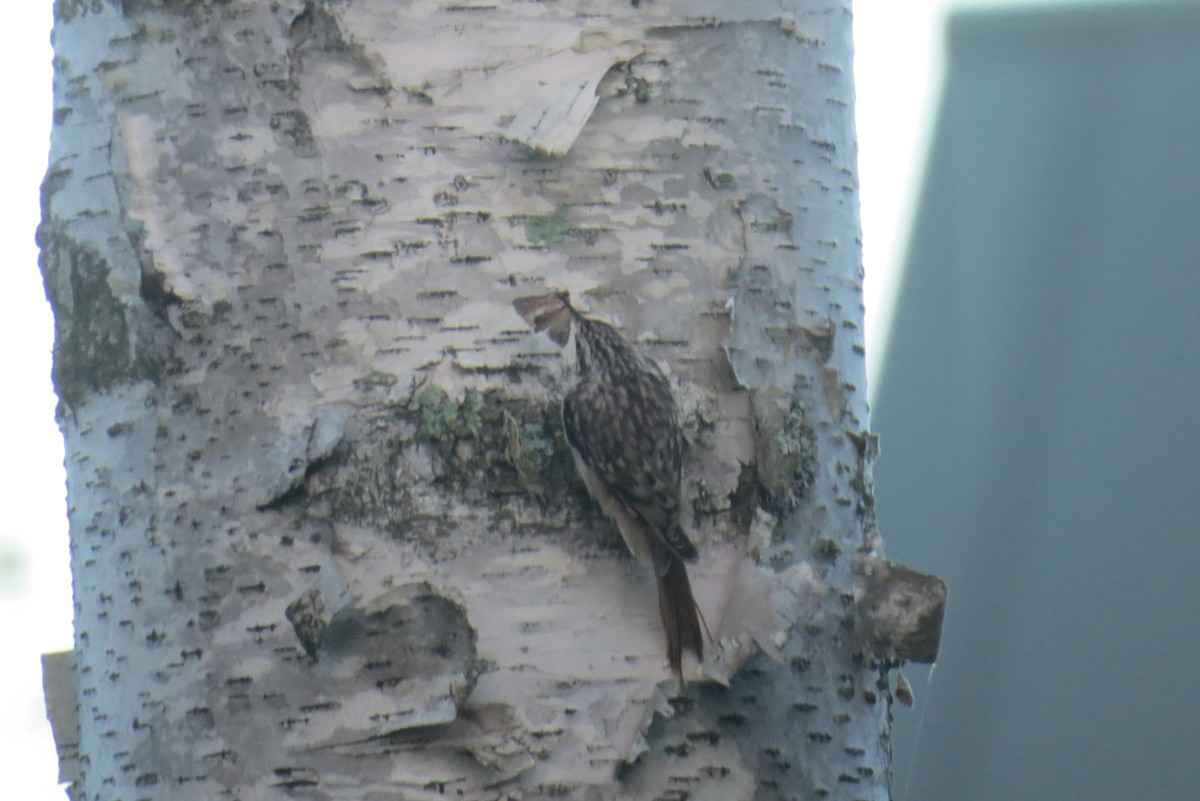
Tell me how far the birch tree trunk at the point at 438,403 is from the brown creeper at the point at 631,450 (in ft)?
0.06

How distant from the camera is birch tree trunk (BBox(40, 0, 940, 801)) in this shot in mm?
1184

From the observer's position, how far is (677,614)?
121 centimetres

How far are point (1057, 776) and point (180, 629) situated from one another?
2.97 metres

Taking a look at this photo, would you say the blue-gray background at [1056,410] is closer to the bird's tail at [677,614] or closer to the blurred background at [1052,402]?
the blurred background at [1052,402]

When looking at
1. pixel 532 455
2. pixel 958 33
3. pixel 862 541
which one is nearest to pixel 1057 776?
pixel 958 33

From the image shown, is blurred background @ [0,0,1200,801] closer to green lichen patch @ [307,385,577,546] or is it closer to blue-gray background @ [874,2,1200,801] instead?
blue-gray background @ [874,2,1200,801]

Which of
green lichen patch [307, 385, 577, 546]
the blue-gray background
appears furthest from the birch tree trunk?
the blue-gray background

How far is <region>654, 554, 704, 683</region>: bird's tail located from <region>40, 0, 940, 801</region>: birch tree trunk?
1 centimetres

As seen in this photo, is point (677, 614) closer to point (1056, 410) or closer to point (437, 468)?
point (437, 468)

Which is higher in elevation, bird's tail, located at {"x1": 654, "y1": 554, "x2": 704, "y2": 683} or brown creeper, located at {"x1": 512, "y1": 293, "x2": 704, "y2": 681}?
brown creeper, located at {"x1": 512, "y1": 293, "x2": 704, "y2": 681}

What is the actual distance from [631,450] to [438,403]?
0.61 feet

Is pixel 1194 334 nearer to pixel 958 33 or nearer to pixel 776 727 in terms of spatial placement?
pixel 958 33

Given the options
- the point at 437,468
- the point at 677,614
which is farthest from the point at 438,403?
the point at 677,614

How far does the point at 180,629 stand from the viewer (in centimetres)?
123
